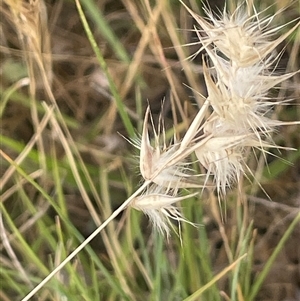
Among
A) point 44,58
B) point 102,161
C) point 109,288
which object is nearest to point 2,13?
point 44,58

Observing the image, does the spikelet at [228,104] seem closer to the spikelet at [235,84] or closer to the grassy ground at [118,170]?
the spikelet at [235,84]

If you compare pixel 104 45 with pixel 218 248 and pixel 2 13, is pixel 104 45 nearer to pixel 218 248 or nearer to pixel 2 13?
pixel 2 13

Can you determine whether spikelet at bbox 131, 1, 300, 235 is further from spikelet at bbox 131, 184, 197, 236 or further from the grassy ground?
the grassy ground

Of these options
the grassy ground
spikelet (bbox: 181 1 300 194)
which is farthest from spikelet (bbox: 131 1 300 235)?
the grassy ground

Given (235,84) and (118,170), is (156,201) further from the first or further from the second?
(118,170)

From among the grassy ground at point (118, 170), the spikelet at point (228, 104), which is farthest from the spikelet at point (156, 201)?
the grassy ground at point (118, 170)

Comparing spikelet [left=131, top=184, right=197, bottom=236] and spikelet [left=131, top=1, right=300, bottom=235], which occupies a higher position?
spikelet [left=131, top=1, right=300, bottom=235]

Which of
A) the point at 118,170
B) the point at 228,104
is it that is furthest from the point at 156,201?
the point at 118,170

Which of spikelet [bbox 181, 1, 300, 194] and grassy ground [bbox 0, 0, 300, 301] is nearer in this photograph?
spikelet [bbox 181, 1, 300, 194]
